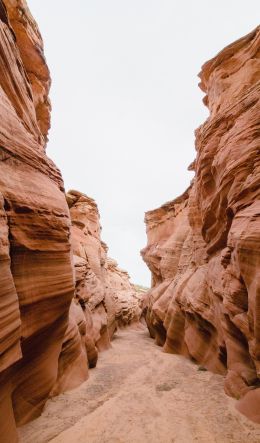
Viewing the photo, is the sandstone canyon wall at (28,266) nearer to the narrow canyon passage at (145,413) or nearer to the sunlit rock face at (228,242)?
the narrow canyon passage at (145,413)

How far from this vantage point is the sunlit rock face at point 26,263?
4.57m

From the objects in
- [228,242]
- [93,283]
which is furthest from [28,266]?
[93,283]

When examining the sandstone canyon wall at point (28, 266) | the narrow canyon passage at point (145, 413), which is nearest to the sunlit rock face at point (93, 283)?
the narrow canyon passage at point (145, 413)

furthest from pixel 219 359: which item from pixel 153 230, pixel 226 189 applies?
pixel 153 230

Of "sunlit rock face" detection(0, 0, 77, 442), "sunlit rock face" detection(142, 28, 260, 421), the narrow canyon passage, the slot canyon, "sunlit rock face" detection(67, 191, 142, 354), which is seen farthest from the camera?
"sunlit rock face" detection(67, 191, 142, 354)

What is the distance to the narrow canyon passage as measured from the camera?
5.55m

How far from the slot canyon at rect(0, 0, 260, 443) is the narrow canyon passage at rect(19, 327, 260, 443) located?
4cm

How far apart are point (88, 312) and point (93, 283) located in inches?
132

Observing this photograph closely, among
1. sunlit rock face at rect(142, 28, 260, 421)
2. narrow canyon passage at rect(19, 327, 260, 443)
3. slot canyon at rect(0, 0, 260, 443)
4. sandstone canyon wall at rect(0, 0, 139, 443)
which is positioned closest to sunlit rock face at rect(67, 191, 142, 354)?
slot canyon at rect(0, 0, 260, 443)

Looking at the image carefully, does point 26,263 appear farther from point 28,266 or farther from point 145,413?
point 145,413

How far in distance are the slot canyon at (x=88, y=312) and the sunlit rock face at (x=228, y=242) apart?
0.05 metres

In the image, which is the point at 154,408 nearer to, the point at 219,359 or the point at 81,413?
the point at 81,413

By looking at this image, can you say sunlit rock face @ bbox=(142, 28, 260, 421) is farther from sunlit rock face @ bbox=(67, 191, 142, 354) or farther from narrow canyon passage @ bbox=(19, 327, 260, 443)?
sunlit rock face @ bbox=(67, 191, 142, 354)

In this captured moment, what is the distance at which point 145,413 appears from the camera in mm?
6672
